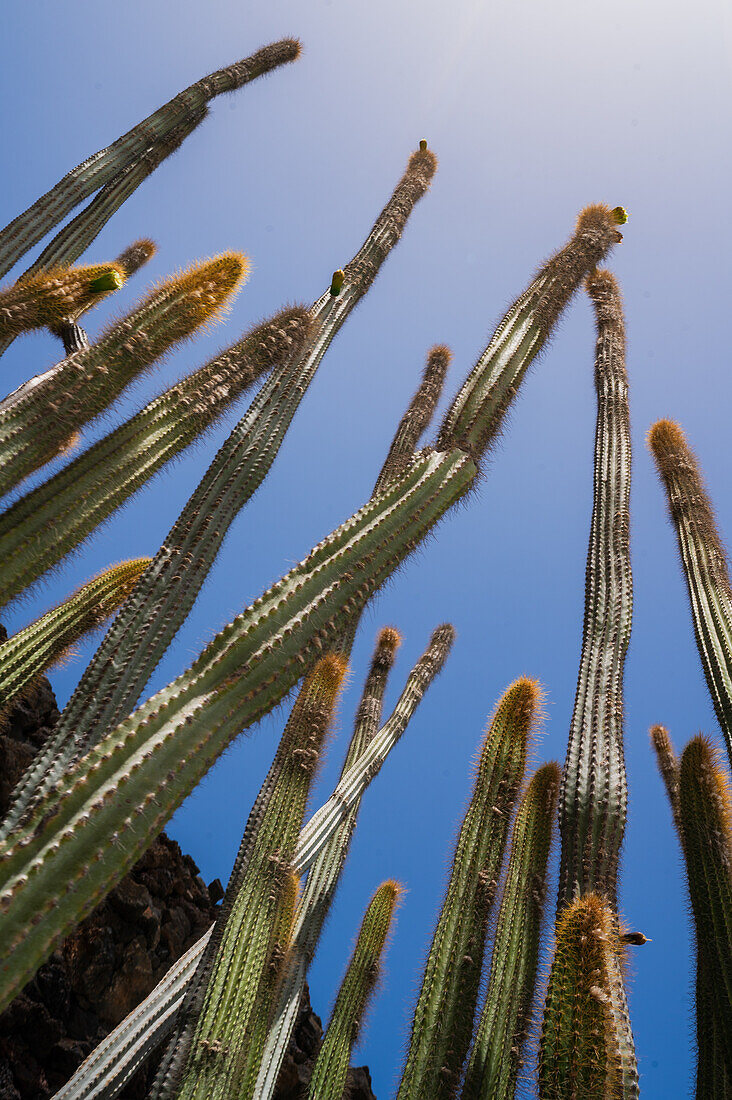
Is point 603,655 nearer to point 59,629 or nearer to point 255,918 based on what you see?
point 255,918

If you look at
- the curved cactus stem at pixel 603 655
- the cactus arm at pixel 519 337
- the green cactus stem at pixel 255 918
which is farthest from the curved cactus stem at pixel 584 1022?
the cactus arm at pixel 519 337

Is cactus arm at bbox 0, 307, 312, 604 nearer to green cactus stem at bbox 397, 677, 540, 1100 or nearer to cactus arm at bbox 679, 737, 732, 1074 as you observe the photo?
green cactus stem at bbox 397, 677, 540, 1100

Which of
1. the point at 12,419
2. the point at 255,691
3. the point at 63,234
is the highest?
the point at 63,234

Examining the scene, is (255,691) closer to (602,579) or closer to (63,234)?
(602,579)

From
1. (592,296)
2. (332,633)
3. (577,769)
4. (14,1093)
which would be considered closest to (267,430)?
(332,633)

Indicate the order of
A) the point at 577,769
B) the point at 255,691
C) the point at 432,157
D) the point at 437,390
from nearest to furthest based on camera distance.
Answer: the point at 255,691
the point at 577,769
the point at 432,157
the point at 437,390

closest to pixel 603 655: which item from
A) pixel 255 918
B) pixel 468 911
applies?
pixel 468 911

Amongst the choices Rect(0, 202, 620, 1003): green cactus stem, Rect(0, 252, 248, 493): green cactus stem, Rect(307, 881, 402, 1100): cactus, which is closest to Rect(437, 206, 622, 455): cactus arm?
Rect(0, 202, 620, 1003): green cactus stem
